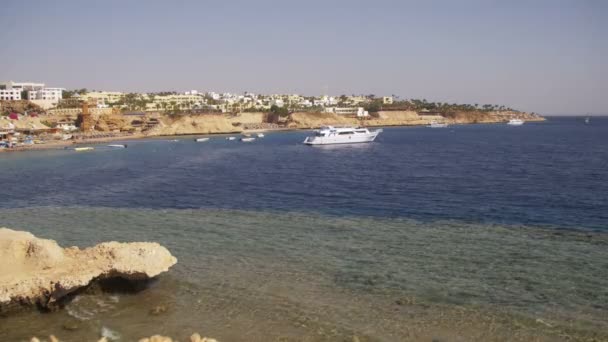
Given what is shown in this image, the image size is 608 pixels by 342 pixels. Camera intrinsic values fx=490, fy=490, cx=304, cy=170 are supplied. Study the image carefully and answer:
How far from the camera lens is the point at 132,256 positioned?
52.4 ft

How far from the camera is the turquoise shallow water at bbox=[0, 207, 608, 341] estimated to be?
1341 centimetres

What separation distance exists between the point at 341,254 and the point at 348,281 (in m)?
3.16

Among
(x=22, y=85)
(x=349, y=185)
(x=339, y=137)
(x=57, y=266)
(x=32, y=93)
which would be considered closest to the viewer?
(x=57, y=266)

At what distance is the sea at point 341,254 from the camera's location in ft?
Result: 44.0

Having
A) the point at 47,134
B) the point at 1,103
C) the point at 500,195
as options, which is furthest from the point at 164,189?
the point at 1,103

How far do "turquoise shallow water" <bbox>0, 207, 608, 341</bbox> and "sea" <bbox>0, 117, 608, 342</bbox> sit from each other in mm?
69

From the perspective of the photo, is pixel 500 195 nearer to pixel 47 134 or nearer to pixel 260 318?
pixel 260 318

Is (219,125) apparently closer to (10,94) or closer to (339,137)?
(339,137)

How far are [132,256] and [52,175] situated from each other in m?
39.4

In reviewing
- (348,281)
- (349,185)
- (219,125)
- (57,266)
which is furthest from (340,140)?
(57,266)

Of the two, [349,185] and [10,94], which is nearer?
[349,185]

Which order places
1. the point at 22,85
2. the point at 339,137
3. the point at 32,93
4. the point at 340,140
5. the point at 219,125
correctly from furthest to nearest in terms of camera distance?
1. the point at 22,85
2. the point at 32,93
3. the point at 219,125
4. the point at 340,140
5. the point at 339,137

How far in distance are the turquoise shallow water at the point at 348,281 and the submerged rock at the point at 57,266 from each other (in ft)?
2.14

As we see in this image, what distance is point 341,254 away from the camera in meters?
19.9
